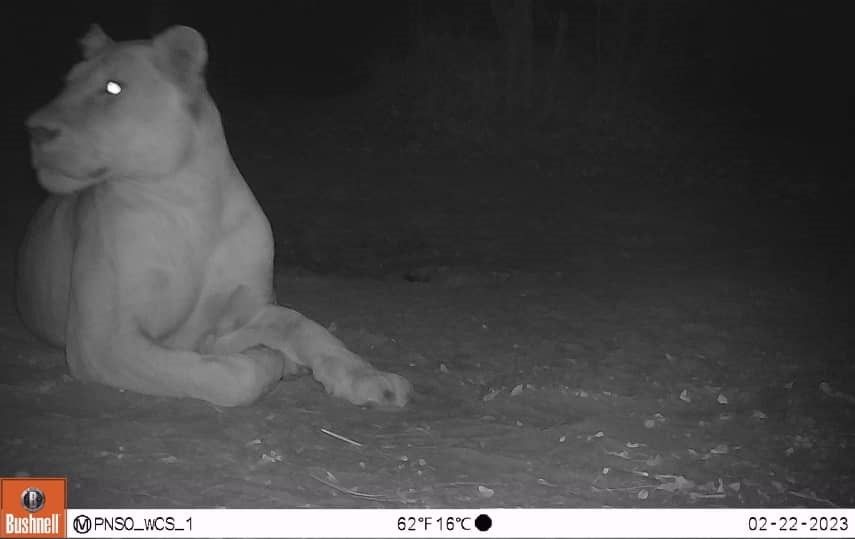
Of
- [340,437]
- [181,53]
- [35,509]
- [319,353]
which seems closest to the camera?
[35,509]

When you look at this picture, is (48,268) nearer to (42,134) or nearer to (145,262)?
(145,262)

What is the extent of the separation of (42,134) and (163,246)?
1.73ft

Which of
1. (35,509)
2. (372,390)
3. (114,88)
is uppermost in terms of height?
(114,88)

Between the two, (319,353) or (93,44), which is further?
(319,353)

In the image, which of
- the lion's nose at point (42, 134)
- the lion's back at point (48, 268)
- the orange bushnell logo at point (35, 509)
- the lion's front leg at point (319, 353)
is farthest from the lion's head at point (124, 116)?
the orange bushnell logo at point (35, 509)

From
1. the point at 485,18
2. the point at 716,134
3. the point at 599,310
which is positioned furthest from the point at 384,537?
the point at 485,18

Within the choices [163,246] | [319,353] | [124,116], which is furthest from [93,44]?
[319,353]

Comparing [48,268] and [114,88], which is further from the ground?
[114,88]

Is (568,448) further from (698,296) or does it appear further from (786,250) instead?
(786,250)

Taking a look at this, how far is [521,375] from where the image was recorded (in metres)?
→ 4.00

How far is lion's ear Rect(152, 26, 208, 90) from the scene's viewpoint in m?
3.43

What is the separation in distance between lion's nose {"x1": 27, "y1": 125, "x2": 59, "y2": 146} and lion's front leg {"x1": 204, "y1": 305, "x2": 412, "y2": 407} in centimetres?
95

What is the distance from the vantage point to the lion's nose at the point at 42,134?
3.26 m

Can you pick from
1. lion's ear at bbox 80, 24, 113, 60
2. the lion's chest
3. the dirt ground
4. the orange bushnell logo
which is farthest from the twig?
lion's ear at bbox 80, 24, 113, 60
